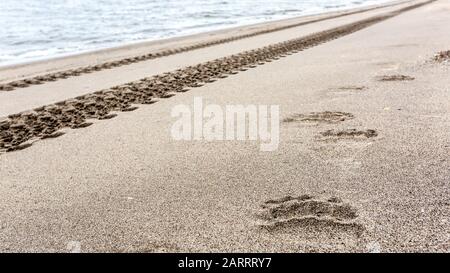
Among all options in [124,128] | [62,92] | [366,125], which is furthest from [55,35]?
[366,125]

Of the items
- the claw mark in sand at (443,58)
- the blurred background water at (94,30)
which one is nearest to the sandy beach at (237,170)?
the claw mark in sand at (443,58)

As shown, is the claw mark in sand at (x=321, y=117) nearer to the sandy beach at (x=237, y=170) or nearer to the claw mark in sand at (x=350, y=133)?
the sandy beach at (x=237, y=170)

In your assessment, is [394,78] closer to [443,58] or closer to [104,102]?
[443,58]

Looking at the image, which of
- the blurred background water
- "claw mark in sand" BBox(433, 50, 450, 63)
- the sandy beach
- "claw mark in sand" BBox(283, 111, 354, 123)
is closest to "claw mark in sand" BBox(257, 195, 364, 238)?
the sandy beach

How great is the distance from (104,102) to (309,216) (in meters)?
4.15

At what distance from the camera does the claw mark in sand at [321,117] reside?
463 cm

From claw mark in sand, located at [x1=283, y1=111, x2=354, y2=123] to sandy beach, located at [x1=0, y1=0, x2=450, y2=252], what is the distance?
2 centimetres

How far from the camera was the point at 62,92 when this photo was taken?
7457 millimetres

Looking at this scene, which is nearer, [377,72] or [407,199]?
[407,199]

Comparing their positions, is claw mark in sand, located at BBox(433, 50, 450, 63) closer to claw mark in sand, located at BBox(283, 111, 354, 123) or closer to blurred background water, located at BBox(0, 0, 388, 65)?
claw mark in sand, located at BBox(283, 111, 354, 123)

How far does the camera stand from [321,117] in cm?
473

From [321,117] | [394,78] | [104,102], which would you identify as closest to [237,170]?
[321,117]
